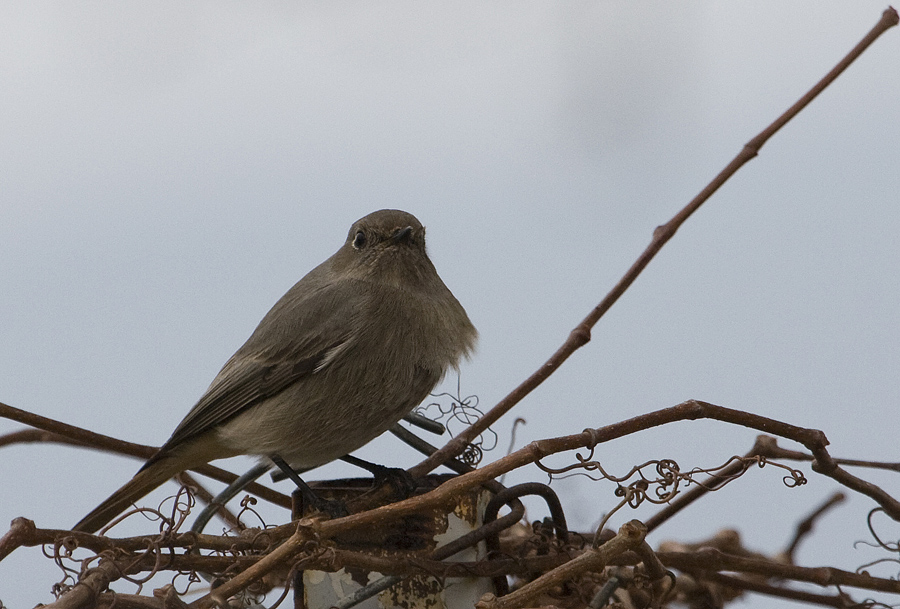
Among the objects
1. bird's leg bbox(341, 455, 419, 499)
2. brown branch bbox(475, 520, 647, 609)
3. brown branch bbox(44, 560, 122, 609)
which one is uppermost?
bird's leg bbox(341, 455, 419, 499)

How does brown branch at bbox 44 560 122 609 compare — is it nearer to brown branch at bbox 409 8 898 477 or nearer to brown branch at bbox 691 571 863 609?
brown branch at bbox 409 8 898 477

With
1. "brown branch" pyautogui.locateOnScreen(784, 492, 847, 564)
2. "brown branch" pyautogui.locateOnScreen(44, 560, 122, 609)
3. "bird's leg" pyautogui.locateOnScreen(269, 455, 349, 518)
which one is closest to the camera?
"brown branch" pyautogui.locateOnScreen(44, 560, 122, 609)

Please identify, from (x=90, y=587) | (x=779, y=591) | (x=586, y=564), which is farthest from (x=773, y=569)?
(x=90, y=587)

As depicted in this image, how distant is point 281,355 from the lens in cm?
336

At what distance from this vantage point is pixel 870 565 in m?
2.35

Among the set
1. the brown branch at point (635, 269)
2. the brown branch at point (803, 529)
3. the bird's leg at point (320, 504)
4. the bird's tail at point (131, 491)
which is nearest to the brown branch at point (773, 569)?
the brown branch at point (803, 529)

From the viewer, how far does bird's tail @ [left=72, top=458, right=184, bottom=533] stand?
2.97 m

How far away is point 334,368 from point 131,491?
30.8 inches

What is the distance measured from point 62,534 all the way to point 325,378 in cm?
140

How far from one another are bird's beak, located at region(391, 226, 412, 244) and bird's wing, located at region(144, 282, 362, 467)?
0.24 m

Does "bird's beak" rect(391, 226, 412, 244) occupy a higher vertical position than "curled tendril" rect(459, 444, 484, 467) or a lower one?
higher

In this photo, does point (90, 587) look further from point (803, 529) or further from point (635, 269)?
point (803, 529)

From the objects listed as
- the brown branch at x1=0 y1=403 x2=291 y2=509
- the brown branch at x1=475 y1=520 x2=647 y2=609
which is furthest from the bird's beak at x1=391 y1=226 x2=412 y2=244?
the brown branch at x1=475 y1=520 x2=647 y2=609

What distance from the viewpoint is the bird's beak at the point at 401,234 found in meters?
3.58
